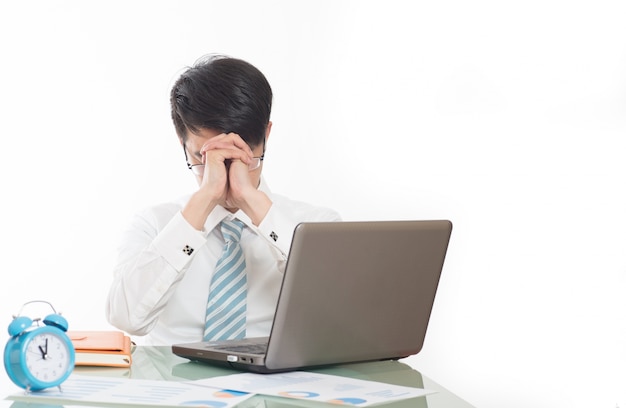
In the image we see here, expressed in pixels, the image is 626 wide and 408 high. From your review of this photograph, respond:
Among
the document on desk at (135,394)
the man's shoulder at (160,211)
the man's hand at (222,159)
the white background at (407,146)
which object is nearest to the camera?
the document on desk at (135,394)

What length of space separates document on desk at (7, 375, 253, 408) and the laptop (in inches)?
6.3

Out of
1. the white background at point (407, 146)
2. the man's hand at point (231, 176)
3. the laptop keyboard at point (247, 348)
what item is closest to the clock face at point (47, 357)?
the laptop keyboard at point (247, 348)

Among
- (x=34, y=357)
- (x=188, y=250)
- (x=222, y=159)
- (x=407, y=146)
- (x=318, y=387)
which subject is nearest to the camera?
(x=34, y=357)

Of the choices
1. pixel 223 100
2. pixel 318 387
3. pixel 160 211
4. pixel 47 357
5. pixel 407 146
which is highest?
pixel 223 100

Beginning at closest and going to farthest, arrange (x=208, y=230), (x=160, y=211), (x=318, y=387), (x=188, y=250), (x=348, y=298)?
(x=318, y=387), (x=348, y=298), (x=188, y=250), (x=208, y=230), (x=160, y=211)

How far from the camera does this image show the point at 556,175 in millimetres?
3488

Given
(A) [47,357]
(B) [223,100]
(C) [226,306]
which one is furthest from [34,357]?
(B) [223,100]

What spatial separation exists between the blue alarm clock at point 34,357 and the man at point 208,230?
25.0 inches

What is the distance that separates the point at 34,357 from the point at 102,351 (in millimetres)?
305

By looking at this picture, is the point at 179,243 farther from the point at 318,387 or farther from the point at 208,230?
the point at 318,387

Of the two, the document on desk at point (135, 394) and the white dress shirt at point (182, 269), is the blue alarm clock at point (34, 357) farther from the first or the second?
the white dress shirt at point (182, 269)

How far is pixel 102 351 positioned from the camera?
1.44 m

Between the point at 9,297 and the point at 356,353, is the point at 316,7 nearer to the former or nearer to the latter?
the point at 9,297

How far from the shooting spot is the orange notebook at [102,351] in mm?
1400
